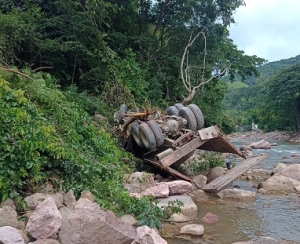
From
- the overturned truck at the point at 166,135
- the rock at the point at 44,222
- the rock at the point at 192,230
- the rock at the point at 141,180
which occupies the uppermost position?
the overturned truck at the point at 166,135

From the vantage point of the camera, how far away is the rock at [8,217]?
4.17 m

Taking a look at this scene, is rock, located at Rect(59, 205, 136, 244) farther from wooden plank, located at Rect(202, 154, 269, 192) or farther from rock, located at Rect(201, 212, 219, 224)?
wooden plank, located at Rect(202, 154, 269, 192)

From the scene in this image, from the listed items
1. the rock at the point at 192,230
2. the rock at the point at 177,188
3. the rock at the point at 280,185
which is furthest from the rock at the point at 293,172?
the rock at the point at 192,230

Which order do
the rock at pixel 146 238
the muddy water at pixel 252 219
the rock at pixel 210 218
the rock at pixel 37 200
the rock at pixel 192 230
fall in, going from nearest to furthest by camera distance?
the rock at pixel 146 238 < the rock at pixel 37 200 < the rock at pixel 192 230 < the muddy water at pixel 252 219 < the rock at pixel 210 218

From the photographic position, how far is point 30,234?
423 cm

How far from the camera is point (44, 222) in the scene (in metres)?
4.27

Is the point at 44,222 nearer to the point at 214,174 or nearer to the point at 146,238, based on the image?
the point at 146,238

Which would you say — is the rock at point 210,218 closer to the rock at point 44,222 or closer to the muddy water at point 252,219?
the muddy water at point 252,219

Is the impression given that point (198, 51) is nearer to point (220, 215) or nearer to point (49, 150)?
point (220, 215)

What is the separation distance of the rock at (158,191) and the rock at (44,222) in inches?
120

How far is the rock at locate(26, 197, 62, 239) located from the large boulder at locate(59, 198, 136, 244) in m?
0.10

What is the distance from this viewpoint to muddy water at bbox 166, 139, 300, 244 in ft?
20.1

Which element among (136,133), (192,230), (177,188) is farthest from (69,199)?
(136,133)

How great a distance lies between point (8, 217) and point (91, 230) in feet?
3.33
